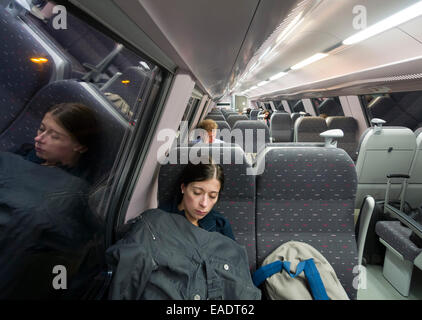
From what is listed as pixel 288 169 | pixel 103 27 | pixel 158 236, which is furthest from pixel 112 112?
pixel 288 169

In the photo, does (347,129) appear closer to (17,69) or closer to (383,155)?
(383,155)

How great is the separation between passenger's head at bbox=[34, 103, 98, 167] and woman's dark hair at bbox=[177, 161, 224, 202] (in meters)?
0.58

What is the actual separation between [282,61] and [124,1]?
3842 millimetres

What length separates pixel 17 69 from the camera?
831 millimetres

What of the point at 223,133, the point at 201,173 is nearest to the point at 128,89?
the point at 201,173

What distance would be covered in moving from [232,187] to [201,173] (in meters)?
0.31

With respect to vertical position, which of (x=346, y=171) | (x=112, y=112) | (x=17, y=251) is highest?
(x=112, y=112)

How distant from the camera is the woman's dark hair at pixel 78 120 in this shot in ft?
3.18

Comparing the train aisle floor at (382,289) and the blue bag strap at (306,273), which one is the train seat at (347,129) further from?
the blue bag strap at (306,273)

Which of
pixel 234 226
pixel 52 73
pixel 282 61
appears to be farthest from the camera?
pixel 282 61

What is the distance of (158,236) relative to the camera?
44.3 inches

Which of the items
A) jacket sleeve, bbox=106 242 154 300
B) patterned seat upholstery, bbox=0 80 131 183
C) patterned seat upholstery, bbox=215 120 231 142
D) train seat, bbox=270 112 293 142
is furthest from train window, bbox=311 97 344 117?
jacket sleeve, bbox=106 242 154 300
